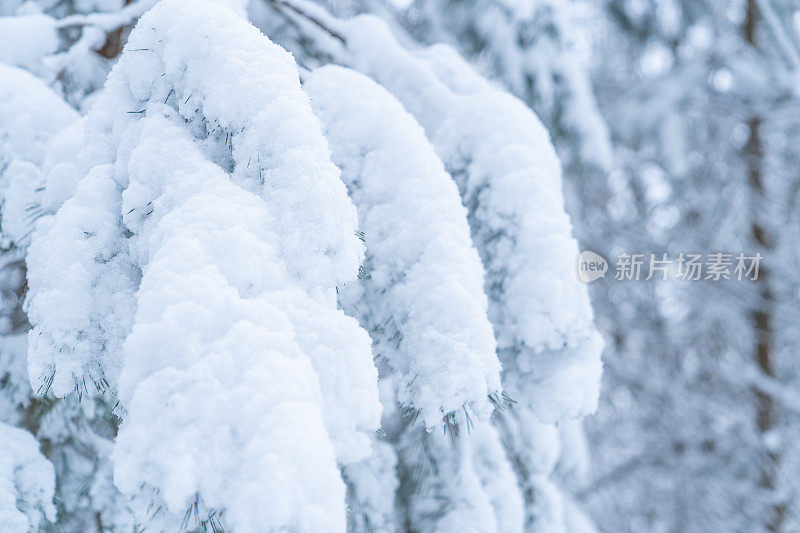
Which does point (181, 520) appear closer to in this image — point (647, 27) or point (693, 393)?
point (647, 27)

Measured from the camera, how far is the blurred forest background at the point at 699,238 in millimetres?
4434

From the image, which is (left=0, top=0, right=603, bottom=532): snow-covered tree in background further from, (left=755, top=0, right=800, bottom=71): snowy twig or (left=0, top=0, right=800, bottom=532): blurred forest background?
(left=755, top=0, right=800, bottom=71): snowy twig

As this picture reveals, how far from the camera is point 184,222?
0.82 m

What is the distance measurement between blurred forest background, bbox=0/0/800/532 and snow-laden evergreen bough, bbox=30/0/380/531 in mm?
2248

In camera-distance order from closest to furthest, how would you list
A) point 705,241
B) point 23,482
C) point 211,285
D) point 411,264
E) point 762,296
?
1. point 211,285
2. point 411,264
3. point 23,482
4. point 762,296
5. point 705,241

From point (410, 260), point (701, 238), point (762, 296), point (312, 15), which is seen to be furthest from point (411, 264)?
point (701, 238)

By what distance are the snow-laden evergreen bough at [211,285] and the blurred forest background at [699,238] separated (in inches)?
88.5

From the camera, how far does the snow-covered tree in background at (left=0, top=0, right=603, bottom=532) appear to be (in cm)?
70

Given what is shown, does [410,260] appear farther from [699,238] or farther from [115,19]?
[699,238]

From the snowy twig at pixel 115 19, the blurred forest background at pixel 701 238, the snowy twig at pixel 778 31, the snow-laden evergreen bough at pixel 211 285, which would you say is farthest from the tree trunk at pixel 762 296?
the snow-laden evergreen bough at pixel 211 285

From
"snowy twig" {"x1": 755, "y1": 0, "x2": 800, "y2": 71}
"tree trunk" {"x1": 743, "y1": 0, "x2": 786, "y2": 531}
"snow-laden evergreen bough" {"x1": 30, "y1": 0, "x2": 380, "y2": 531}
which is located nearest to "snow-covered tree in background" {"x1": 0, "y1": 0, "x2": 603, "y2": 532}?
"snow-laden evergreen bough" {"x1": 30, "y1": 0, "x2": 380, "y2": 531}

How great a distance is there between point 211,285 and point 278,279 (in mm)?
Answer: 89

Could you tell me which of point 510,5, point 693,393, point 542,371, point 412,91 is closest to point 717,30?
point 693,393

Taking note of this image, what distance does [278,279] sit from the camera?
806 mm
